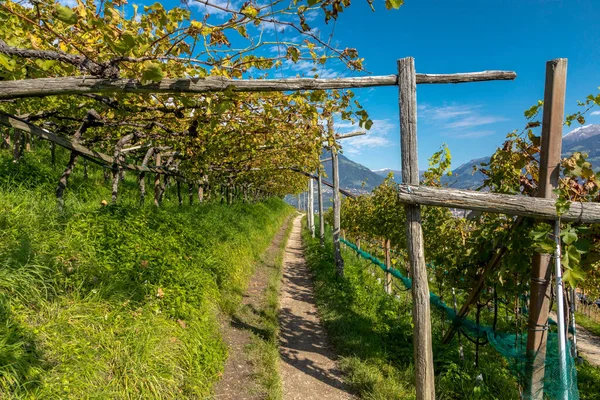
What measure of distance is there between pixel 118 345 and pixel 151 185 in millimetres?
14138

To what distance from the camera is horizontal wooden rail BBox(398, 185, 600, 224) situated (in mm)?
3154

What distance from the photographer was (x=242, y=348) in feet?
18.3

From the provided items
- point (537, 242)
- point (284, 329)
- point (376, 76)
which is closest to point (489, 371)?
point (537, 242)

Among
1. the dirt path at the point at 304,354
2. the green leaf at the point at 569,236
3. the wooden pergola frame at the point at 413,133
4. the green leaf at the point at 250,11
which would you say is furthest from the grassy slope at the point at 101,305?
the green leaf at the point at 569,236

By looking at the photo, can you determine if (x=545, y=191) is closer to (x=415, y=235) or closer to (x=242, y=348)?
(x=415, y=235)

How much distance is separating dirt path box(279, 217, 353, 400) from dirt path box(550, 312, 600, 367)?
862 centimetres

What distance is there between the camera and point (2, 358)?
249 cm

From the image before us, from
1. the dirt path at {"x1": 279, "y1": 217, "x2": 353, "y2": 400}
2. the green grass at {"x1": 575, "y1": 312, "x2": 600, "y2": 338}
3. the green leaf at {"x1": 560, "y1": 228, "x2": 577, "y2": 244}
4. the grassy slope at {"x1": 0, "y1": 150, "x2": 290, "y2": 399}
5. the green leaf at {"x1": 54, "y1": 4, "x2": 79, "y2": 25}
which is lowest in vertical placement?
the green grass at {"x1": 575, "y1": 312, "x2": 600, "y2": 338}

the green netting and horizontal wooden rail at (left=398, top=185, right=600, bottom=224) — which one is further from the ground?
horizontal wooden rail at (left=398, top=185, right=600, bottom=224)

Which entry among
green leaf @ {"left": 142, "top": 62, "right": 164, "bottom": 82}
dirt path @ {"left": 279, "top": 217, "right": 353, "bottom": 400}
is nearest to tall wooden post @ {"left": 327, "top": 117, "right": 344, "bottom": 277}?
dirt path @ {"left": 279, "top": 217, "right": 353, "bottom": 400}

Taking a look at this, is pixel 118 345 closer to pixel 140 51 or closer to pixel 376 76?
pixel 140 51

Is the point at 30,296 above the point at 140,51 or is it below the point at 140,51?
below

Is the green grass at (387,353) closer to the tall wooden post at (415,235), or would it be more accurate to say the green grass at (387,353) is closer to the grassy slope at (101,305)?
the tall wooden post at (415,235)

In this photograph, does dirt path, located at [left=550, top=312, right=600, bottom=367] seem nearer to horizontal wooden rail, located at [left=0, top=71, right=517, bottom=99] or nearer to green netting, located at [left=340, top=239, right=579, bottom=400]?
green netting, located at [left=340, top=239, right=579, bottom=400]
